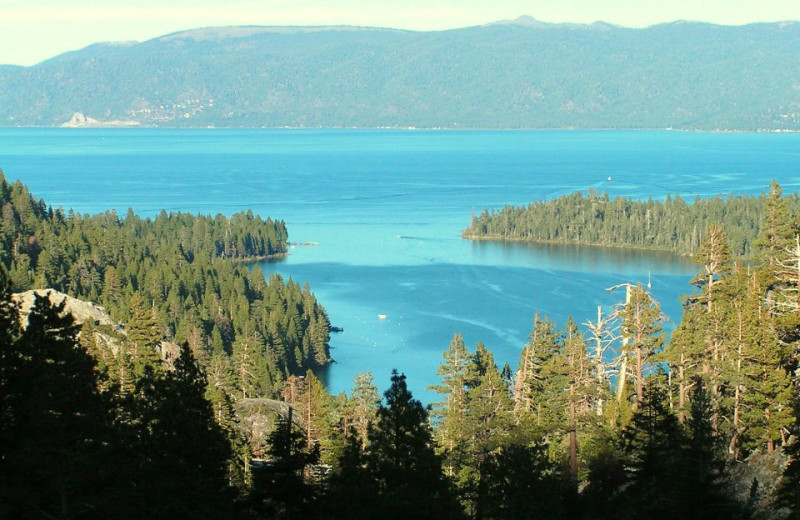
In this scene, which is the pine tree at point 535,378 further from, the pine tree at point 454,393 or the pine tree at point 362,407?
the pine tree at point 362,407

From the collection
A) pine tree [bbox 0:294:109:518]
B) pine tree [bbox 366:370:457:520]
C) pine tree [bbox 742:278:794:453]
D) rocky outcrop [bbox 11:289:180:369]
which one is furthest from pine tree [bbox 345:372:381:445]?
pine tree [bbox 0:294:109:518]

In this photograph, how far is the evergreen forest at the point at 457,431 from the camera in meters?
20.3

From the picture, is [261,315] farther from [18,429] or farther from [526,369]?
[18,429]

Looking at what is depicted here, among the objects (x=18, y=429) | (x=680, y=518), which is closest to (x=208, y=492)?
(x=18, y=429)

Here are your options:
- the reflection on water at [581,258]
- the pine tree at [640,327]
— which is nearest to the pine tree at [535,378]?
the pine tree at [640,327]

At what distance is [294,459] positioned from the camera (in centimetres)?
2325

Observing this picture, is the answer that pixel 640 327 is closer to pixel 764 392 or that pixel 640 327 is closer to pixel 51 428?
pixel 764 392

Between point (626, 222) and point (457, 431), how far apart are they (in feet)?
457

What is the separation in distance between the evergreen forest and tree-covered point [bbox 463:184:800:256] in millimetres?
117362

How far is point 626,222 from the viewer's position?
565 ft

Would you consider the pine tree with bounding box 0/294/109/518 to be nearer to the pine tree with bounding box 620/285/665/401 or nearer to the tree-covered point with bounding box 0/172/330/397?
the pine tree with bounding box 620/285/665/401

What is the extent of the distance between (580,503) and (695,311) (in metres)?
15.5

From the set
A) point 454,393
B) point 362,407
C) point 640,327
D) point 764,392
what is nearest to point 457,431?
point 454,393

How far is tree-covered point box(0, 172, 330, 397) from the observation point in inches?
3381
